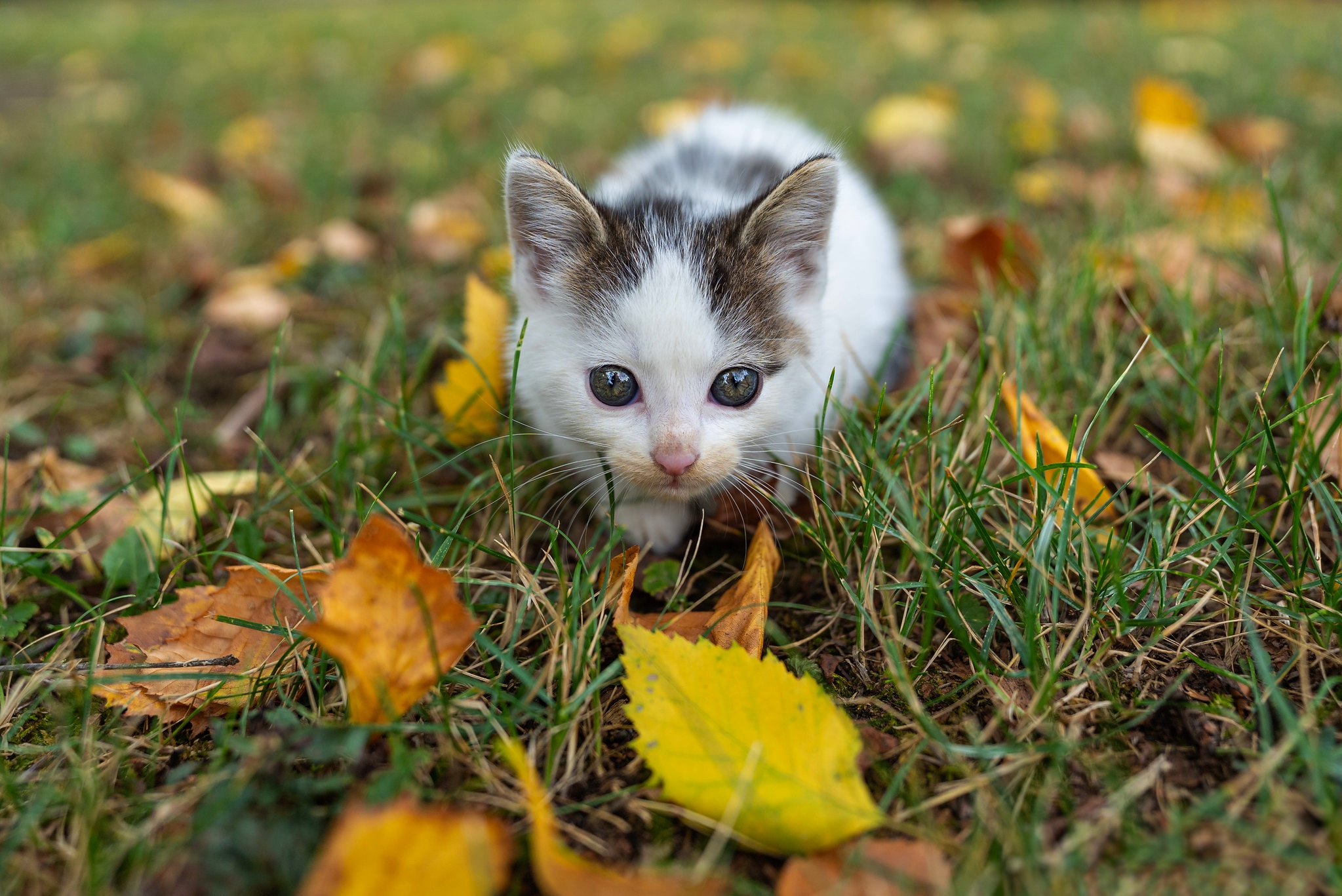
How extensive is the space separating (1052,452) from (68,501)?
2.26 metres

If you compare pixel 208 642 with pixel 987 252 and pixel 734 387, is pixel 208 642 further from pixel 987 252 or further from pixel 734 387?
pixel 987 252

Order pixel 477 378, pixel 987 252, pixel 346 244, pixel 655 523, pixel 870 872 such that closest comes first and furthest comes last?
pixel 870 872 < pixel 655 523 < pixel 477 378 < pixel 987 252 < pixel 346 244

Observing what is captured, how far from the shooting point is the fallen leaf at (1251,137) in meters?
3.61

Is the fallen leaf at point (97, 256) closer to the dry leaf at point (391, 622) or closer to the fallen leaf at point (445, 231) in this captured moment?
the fallen leaf at point (445, 231)

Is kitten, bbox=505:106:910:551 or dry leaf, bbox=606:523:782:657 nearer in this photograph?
dry leaf, bbox=606:523:782:657

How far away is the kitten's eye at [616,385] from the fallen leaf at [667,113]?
209cm

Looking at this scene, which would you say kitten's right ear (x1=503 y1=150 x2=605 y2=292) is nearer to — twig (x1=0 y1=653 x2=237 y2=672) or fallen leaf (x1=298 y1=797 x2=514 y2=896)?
twig (x1=0 y1=653 x2=237 y2=672)

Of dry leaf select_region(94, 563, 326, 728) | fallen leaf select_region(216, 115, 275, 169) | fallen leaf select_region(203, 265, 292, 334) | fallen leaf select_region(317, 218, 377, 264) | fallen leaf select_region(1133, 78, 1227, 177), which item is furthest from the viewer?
fallen leaf select_region(216, 115, 275, 169)

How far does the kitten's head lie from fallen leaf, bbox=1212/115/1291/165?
2.78 meters

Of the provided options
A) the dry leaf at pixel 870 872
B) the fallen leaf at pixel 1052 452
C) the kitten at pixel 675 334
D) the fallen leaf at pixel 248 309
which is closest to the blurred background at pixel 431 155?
the fallen leaf at pixel 248 309

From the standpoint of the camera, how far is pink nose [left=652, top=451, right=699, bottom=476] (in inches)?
67.8

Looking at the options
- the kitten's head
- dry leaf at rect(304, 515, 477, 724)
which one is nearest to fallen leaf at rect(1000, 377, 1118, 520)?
the kitten's head

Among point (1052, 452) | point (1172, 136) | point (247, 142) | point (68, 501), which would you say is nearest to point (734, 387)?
point (1052, 452)

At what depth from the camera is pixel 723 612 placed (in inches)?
63.8
